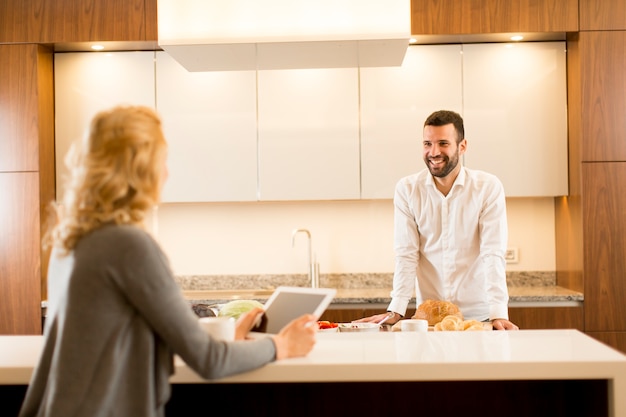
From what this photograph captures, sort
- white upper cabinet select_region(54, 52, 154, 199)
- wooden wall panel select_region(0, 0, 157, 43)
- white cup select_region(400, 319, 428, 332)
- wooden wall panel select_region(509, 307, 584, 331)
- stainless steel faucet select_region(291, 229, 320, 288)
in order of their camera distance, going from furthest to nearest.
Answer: stainless steel faucet select_region(291, 229, 320, 288) < white upper cabinet select_region(54, 52, 154, 199) < wooden wall panel select_region(0, 0, 157, 43) < wooden wall panel select_region(509, 307, 584, 331) < white cup select_region(400, 319, 428, 332)

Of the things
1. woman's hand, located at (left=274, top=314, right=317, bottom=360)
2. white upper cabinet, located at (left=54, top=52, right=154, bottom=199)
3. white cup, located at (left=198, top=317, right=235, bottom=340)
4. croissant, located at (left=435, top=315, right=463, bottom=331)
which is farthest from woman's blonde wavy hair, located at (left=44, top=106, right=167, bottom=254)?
white upper cabinet, located at (left=54, top=52, right=154, bottom=199)

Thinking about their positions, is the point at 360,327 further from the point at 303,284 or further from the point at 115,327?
the point at 303,284

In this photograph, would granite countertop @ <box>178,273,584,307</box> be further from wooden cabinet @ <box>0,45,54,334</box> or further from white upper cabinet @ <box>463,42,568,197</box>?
wooden cabinet @ <box>0,45,54,334</box>

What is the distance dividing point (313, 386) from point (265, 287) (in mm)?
2719

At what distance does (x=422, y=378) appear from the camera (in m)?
1.72

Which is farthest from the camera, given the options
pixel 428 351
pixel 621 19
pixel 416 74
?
pixel 416 74

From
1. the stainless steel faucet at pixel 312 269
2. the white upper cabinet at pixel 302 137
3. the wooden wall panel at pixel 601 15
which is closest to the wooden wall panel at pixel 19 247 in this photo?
the white upper cabinet at pixel 302 137

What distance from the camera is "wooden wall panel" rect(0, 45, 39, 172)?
165 inches

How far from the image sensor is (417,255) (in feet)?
11.6

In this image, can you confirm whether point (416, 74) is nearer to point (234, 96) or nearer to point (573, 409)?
point (234, 96)

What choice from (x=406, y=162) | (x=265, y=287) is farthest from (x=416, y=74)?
(x=265, y=287)

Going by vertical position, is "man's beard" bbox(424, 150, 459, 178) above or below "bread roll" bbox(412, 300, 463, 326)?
above

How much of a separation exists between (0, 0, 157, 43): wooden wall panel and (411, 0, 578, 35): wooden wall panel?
1.45m

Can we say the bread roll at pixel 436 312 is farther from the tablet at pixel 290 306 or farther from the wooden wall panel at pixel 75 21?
the wooden wall panel at pixel 75 21
